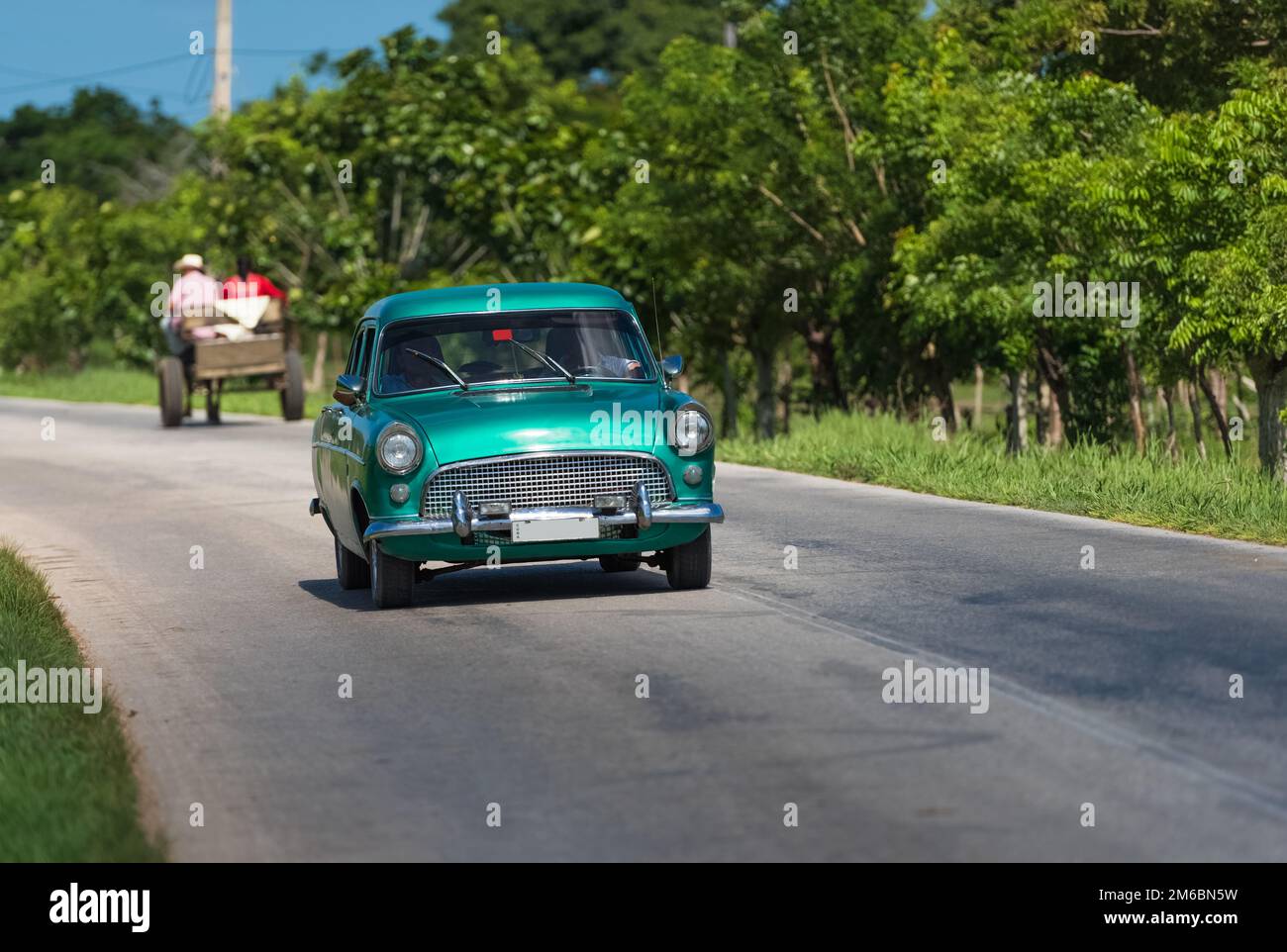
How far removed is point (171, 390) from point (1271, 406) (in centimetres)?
1641

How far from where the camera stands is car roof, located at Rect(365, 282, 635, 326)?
1245 cm

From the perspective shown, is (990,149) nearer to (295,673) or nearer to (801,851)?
(295,673)

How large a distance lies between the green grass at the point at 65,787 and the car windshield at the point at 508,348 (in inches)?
123

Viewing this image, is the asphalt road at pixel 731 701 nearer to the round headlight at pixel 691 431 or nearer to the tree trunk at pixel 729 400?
the round headlight at pixel 691 431

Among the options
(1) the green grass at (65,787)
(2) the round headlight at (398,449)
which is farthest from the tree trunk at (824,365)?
(1) the green grass at (65,787)

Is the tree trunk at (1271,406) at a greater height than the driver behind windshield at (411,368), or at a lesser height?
lesser

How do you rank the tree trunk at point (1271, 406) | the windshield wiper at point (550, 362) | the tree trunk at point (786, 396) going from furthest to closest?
1. the tree trunk at point (786, 396)
2. the tree trunk at point (1271, 406)
3. the windshield wiper at point (550, 362)

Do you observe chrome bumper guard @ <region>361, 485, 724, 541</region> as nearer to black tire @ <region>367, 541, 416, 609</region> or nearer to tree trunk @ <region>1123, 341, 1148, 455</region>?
black tire @ <region>367, 541, 416, 609</region>

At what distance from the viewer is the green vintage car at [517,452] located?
11.1m

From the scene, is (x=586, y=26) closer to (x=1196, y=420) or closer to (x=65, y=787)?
(x=1196, y=420)

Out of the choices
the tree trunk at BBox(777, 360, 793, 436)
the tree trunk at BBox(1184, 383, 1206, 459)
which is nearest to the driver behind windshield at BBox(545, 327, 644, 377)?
the tree trunk at BBox(1184, 383, 1206, 459)

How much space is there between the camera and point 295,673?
372 inches
